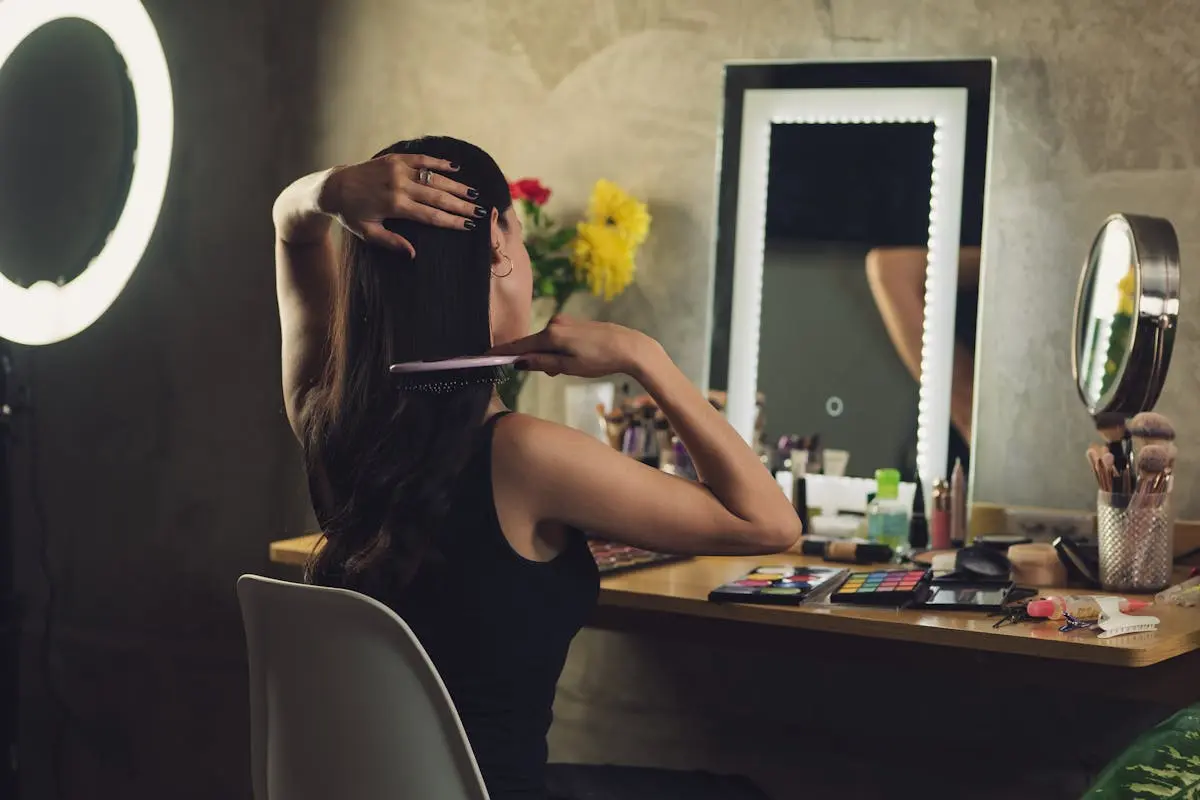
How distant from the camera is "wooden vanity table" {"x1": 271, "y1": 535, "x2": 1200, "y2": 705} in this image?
1.47 metres

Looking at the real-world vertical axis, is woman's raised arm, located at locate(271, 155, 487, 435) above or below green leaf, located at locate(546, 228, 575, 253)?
below

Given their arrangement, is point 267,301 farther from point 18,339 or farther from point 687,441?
point 687,441

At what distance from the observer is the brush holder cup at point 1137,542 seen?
1.78 metres

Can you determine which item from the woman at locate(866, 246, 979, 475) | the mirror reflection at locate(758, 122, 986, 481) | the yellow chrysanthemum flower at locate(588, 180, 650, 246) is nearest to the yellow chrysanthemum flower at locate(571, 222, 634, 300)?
the yellow chrysanthemum flower at locate(588, 180, 650, 246)

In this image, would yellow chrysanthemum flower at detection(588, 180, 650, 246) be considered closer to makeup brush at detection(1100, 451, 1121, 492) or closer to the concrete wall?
the concrete wall

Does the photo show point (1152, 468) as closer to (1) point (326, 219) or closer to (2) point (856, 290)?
(2) point (856, 290)

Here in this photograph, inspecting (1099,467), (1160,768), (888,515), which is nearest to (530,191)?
(888,515)

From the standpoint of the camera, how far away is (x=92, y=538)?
2980mm

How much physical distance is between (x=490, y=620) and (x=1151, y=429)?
3.29 ft

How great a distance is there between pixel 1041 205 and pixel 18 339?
1600 millimetres

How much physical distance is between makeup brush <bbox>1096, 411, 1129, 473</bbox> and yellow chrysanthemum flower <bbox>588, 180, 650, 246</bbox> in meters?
0.84

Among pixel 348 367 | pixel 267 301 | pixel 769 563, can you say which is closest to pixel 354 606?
pixel 348 367

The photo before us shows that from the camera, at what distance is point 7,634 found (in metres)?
2.37

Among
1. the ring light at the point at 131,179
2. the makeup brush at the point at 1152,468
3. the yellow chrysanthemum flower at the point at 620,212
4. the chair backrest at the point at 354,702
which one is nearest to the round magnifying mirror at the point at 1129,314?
the makeup brush at the point at 1152,468
